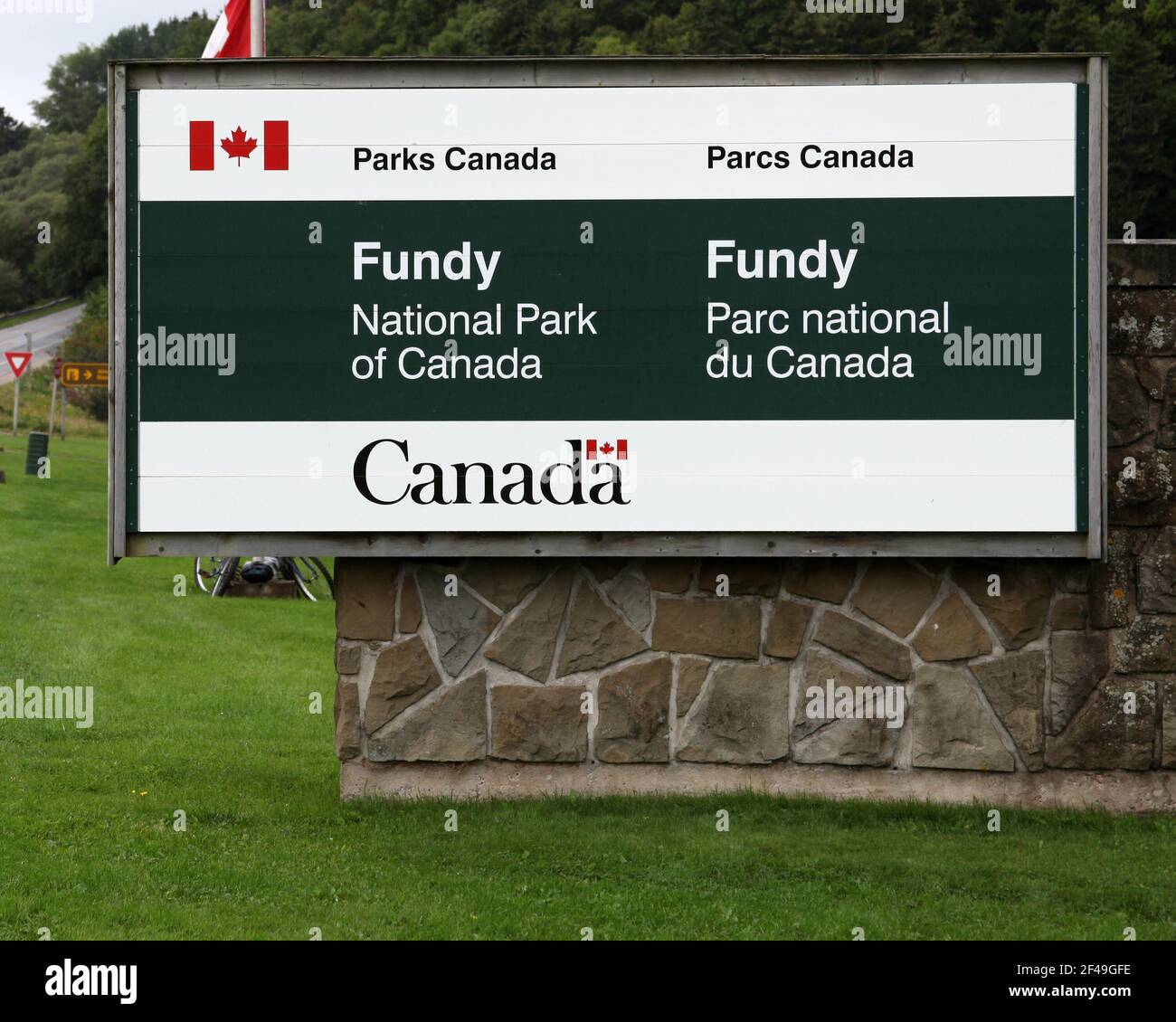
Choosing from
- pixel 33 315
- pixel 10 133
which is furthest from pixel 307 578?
pixel 10 133

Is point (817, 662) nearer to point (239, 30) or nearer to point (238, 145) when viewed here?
point (238, 145)

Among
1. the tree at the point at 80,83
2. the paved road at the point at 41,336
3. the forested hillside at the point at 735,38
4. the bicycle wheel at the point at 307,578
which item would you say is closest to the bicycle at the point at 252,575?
the bicycle wheel at the point at 307,578

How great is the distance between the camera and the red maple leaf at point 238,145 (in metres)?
7.17

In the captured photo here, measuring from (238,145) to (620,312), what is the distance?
2032 mm

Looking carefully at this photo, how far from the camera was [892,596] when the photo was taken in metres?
7.19

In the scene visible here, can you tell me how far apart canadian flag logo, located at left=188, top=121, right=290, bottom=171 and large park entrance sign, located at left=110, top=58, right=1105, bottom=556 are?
0.02m

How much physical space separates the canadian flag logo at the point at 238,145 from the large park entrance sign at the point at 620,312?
0.07ft

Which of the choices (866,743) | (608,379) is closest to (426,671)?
(608,379)

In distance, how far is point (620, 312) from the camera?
7.11 meters

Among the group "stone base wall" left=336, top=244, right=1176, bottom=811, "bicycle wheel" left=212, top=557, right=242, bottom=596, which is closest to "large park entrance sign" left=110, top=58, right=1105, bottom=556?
"stone base wall" left=336, top=244, right=1176, bottom=811

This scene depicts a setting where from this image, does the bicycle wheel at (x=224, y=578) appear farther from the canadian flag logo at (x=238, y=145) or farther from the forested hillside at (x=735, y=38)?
the forested hillside at (x=735, y=38)

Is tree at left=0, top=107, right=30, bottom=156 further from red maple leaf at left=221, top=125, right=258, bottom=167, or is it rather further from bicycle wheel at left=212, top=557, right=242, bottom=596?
red maple leaf at left=221, top=125, right=258, bottom=167

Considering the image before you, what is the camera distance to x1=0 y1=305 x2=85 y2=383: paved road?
79.3 metres

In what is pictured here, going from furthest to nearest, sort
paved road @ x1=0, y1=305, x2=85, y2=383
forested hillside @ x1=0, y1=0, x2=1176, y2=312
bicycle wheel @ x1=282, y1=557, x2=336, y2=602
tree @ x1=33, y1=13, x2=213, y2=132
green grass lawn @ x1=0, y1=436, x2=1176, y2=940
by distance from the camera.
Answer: tree @ x1=33, y1=13, x2=213, y2=132 → paved road @ x1=0, y1=305, x2=85, y2=383 → forested hillside @ x1=0, y1=0, x2=1176, y2=312 → bicycle wheel @ x1=282, y1=557, x2=336, y2=602 → green grass lawn @ x1=0, y1=436, x2=1176, y2=940
